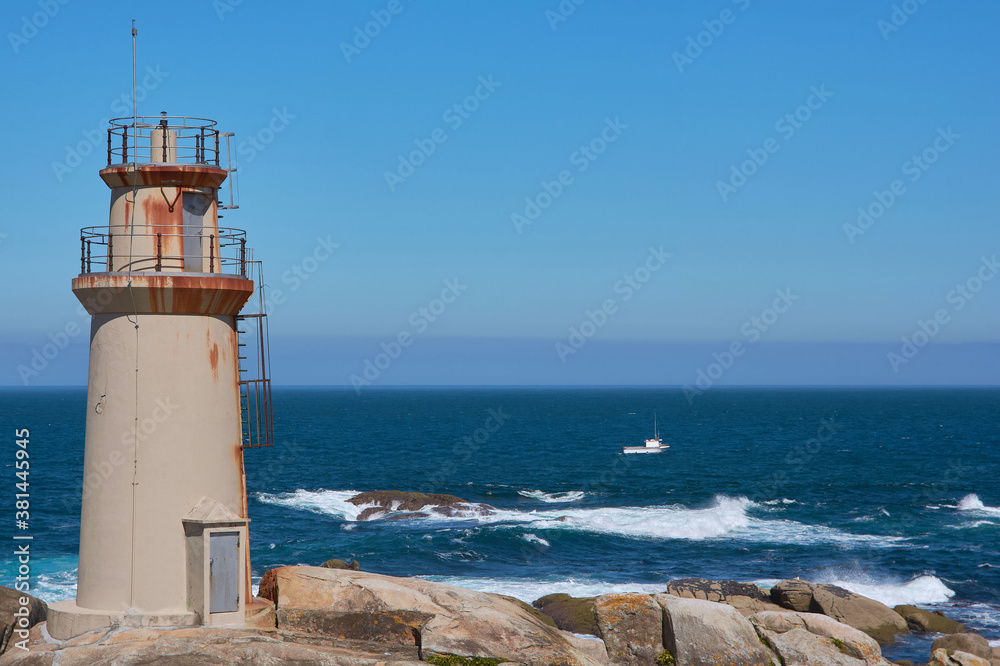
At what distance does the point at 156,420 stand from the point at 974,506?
5606 centimetres

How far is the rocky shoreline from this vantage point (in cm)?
1359

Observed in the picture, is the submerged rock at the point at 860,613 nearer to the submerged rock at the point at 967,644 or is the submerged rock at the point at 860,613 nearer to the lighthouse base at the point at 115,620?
the submerged rock at the point at 967,644

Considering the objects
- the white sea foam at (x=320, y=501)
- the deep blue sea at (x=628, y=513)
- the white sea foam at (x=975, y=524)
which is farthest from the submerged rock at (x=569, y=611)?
the white sea foam at (x=975, y=524)

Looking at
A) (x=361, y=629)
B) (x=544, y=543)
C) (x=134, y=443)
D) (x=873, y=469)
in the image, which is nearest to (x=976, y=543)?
(x=544, y=543)

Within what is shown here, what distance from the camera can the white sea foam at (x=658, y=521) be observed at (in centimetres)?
4709

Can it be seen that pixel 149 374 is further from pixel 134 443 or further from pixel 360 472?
pixel 360 472

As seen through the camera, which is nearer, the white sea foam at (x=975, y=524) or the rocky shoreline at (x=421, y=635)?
the rocky shoreline at (x=421, y=635)

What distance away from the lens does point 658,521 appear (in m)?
51.0

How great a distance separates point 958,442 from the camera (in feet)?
346

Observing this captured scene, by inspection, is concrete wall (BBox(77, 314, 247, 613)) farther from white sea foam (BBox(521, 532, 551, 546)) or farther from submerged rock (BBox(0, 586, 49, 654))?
white sea foam (BBox(521, 532, 551, 546))

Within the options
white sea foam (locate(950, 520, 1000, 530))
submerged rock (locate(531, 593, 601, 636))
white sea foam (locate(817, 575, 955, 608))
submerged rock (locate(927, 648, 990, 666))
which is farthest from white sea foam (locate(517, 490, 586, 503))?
submerged rock (locate(927, 648, 990, 666))

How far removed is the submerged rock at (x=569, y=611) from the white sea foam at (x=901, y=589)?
11.5 metres

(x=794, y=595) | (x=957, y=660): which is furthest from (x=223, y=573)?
(x=794, y=595)

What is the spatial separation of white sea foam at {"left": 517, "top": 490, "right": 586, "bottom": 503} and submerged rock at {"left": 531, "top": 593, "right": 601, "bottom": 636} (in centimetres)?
2869
